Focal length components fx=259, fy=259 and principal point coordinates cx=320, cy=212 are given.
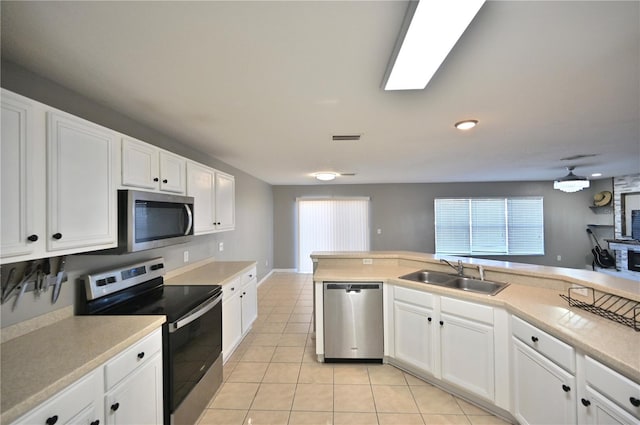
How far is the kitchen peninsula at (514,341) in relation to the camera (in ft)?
Result: 4.14

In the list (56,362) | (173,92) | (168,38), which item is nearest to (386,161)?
(173,92)

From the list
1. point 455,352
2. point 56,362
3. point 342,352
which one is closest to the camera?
point 56,362

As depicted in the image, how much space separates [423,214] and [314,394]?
5.73 metres

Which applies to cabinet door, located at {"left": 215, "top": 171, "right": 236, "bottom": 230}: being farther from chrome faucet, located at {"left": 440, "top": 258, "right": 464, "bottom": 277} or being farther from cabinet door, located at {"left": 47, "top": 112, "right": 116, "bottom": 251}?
chrome faucet, located at {"left": 440, "top": 258, "right": 464, "bottom": 277}

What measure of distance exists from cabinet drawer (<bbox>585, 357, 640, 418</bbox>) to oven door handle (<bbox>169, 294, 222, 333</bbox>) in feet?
7.70

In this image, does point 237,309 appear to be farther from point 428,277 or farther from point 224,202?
point 428,277

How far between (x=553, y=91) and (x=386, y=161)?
92.5 inches

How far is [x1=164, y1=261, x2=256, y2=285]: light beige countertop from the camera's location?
259 cm

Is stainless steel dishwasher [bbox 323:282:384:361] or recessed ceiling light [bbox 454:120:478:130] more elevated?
recessed ceiling light [bbox 454:120:478:130]

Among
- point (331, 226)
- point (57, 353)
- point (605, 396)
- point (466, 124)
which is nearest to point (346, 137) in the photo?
point (466, 124)

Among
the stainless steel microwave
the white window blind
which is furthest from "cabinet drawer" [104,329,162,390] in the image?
the white window blind

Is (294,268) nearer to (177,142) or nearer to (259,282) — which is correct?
(259,282)

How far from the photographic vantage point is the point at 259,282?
586cm

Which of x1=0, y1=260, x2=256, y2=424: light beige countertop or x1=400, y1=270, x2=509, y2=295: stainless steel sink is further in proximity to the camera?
x1=400, y1=270, x2=509, y2=295: stainless steel sink
